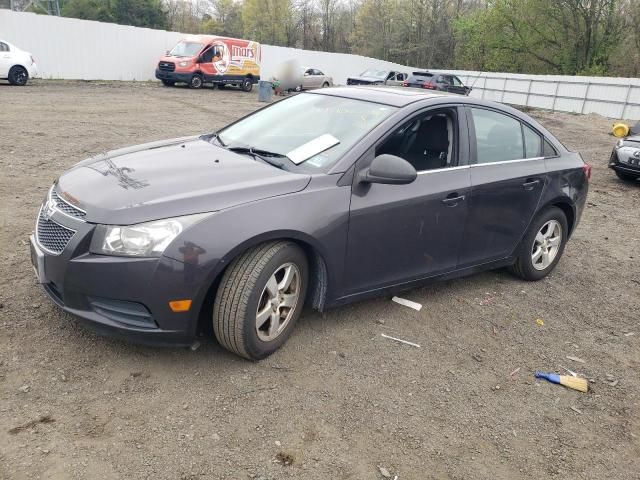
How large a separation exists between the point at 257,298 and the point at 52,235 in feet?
3.99

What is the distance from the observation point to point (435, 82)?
85.0 feet

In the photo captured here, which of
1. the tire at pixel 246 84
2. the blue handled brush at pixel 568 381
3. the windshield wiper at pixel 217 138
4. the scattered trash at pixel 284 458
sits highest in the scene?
the windshield wiper at pixel 217 138

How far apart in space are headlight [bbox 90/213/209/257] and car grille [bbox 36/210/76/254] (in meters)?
0.21

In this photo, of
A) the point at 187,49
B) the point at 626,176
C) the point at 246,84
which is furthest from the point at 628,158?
the point at 246,84

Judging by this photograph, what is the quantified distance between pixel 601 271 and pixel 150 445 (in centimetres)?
476

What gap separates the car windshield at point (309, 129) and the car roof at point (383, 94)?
0.07m

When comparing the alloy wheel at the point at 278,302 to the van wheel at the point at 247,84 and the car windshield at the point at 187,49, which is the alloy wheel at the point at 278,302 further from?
the van wheel at the point at 247,84

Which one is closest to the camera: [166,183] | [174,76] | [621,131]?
[166,183]

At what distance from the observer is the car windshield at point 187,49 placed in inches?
969

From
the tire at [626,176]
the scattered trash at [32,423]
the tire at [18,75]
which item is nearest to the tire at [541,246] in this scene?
the scattered trash at [32,423]

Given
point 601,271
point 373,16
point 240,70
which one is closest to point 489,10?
point 373,16

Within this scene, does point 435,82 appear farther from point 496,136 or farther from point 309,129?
point 309,129

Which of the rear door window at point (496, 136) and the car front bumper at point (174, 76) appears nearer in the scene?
the rear door window at point (496, 136)

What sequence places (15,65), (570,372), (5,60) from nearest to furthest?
1. (570,372)
2. (5,60)
3. (15,65)
